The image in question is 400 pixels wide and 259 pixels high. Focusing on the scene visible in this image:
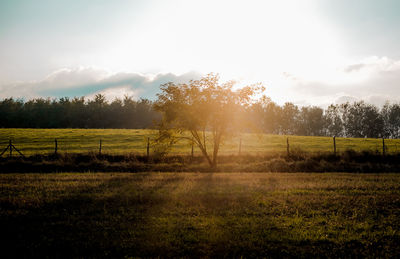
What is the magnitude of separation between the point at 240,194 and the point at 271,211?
2.50 meters

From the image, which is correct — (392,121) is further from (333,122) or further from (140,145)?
(140,145)

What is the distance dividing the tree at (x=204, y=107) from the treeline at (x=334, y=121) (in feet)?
297

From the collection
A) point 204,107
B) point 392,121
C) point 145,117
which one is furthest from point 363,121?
point 204,107

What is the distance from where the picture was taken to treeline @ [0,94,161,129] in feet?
316

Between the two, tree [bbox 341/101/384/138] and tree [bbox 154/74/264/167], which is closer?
tree [bbox 154/74/264/167]

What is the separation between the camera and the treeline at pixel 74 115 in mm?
96312

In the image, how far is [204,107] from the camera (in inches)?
778

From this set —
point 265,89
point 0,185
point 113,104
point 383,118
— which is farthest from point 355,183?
point 383,118

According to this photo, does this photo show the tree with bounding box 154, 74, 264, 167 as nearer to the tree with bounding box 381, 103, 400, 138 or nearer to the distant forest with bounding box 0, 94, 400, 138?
the distant forest with bounding box 0, 94, 400, 138

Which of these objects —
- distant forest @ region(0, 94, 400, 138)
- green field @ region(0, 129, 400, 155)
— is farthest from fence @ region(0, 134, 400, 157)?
distant forest @ region(0, 94, 400, 138)

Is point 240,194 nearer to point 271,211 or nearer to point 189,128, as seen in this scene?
point 271,211

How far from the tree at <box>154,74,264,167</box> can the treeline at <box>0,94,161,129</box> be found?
78.8m

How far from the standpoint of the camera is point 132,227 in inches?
271

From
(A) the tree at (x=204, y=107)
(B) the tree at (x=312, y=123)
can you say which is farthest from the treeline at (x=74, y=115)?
(A) the tree at (x=204, y=107)
